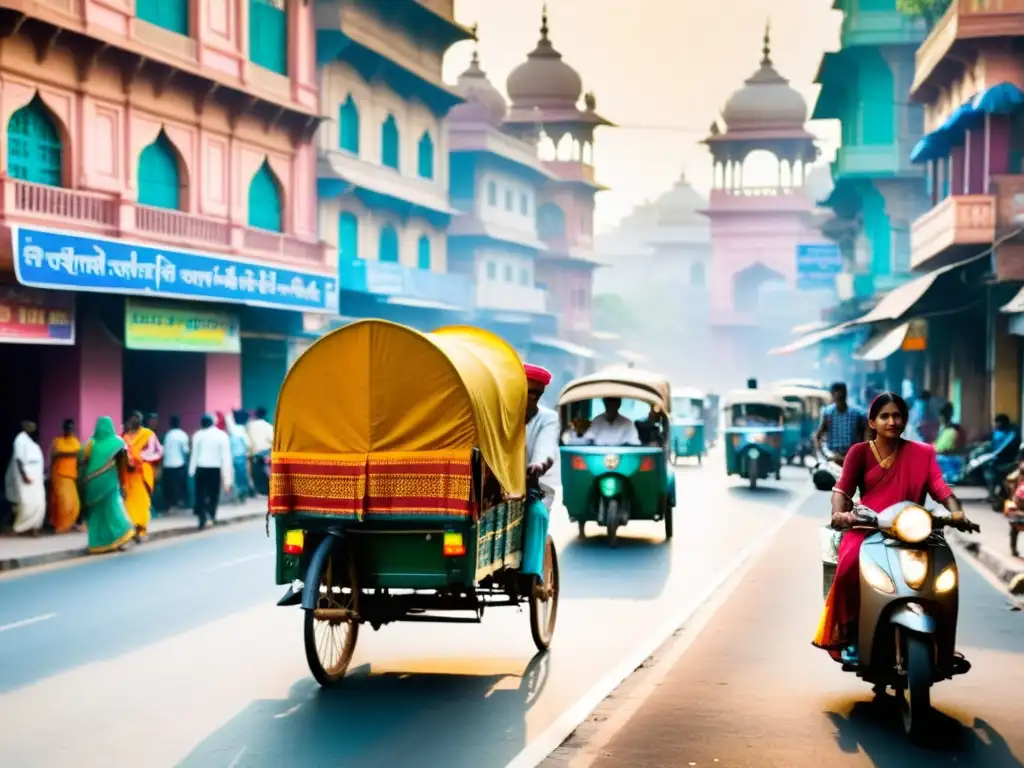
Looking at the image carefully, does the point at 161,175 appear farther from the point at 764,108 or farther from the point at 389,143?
the point at 764,108

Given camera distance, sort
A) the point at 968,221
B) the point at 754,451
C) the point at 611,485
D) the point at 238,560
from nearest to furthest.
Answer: the point at 238,560
the point at 611,485
the point at 754,451
the point at 968,221

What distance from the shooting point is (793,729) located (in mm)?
7785

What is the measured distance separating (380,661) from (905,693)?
11.2ft

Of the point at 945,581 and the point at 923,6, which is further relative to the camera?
the point at 923,6

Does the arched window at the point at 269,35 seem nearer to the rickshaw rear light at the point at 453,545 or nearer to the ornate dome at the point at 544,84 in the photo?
the rickshaw rear light at the point at 453,545

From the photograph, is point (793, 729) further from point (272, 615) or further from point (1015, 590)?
point (1015, 590)

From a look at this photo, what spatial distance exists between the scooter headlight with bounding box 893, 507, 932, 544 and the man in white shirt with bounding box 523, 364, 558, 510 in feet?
10.3

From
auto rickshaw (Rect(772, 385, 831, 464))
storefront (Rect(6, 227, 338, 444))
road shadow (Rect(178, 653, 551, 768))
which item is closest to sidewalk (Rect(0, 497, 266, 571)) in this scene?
storefront (Rect(6, 227, 338, 444))

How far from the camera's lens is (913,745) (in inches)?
291

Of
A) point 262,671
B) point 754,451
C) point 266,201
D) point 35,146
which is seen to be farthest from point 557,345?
point 262,671

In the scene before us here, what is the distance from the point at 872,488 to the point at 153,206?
2049cm

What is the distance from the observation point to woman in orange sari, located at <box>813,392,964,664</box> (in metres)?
8.02

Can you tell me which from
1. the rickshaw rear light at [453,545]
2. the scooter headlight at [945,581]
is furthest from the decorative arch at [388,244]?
the scooter headlight at [945,581]

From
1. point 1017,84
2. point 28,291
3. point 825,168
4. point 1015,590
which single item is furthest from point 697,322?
point 1015,590
